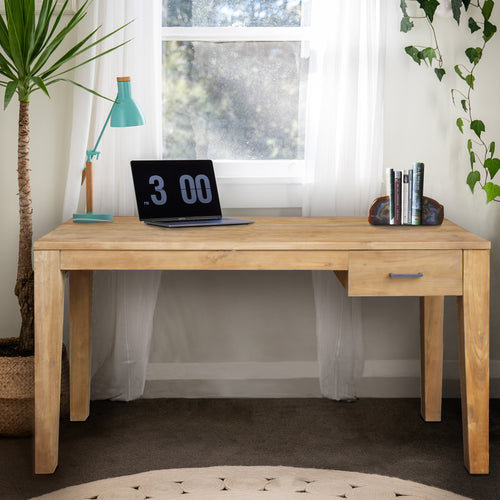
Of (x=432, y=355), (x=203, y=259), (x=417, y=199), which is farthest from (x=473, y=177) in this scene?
(x=203, y=259)

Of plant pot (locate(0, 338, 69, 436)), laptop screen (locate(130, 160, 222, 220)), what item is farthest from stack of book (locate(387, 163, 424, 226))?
plant pot (locate(0, 338, 69, 436))

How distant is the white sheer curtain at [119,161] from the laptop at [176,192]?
0.65 ft

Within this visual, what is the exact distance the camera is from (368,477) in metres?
2.17

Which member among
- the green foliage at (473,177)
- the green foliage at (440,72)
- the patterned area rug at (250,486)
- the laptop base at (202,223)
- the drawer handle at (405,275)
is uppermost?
the green foliage at (440,72)

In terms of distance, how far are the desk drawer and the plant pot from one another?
1.10 meters

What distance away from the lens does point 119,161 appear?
8.91 feet

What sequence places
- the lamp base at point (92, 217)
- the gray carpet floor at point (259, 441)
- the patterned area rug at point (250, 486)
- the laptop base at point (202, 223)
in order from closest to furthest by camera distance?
the patterned area rug at point (250, 486) → the gray carpet floor at point (259, 441) → the laptop base at point (202, 223) → the lamp base at point (92, 217)

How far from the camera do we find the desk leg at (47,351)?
2107 mm

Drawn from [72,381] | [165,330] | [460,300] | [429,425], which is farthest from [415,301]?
[72,381]

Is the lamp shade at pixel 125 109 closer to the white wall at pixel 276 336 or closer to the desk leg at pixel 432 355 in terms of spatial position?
the white wall at pixel 276 336

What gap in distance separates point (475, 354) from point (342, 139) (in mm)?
958

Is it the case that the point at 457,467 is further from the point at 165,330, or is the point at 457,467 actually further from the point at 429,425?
the point at 165,330

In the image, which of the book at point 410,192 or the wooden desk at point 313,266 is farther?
the book at point 410,192

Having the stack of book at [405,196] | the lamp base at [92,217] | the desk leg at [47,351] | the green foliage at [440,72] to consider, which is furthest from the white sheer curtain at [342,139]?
the desk leg at [47,351]
